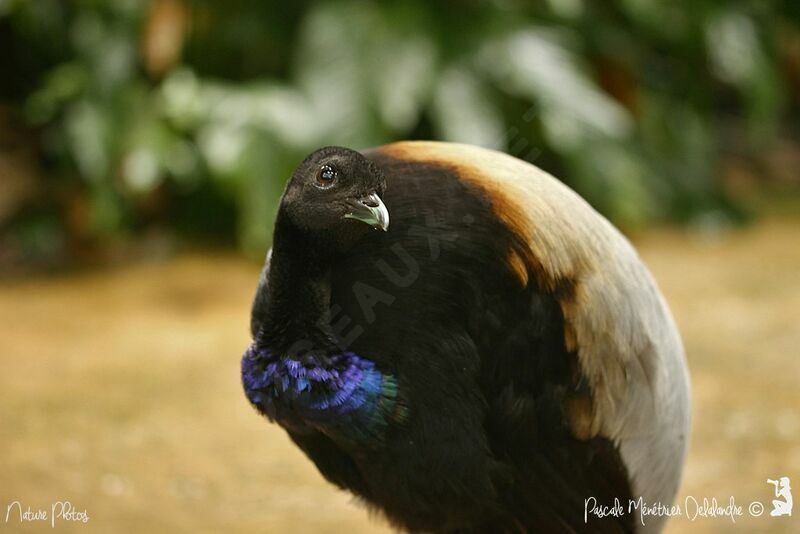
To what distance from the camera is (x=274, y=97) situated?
264 inches

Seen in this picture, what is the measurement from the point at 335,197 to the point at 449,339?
1.53 feet

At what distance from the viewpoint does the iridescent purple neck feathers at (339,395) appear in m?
2.42

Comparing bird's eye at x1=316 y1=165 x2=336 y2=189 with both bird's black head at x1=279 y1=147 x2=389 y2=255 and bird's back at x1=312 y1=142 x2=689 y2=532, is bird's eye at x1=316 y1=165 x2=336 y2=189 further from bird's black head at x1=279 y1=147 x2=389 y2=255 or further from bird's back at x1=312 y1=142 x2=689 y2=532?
bird's back at x1=312 y1=142 x2=689 y2=532

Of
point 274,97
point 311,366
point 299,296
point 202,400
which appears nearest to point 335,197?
point 299,296

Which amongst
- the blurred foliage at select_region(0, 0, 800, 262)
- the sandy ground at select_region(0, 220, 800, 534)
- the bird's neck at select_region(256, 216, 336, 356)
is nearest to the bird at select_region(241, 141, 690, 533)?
the bird's neck at select_region(256, 216, 336, 356)

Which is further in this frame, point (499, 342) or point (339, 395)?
point (499, 342)

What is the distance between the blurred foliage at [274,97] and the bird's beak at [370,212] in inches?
160

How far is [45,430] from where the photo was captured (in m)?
4.30

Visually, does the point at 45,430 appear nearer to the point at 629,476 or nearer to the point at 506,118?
the point at 629,476

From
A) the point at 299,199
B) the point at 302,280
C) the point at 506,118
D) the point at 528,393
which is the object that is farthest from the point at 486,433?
the point at 506,118

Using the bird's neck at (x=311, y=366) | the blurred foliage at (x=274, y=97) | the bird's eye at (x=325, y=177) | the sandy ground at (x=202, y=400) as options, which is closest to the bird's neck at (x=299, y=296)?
the bird's neck at (x=311, y=366)

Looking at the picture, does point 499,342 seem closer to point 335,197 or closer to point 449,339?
point 449,339

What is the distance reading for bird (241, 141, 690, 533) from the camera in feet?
8.00

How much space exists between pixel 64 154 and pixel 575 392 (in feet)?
17.5
